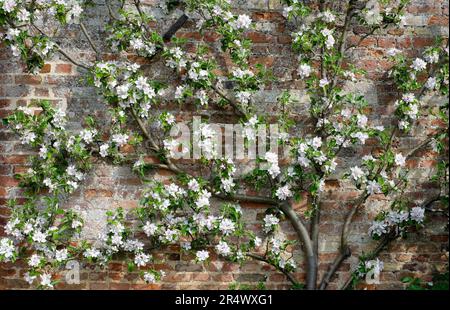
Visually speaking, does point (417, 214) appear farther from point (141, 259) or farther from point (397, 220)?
point (141, 259)

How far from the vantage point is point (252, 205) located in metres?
3.61

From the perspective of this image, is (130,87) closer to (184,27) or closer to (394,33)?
(184,27)

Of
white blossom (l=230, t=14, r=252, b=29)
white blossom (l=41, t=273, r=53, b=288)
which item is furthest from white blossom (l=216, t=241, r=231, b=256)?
white blossom (l=230, t=14, r=252, b=29)

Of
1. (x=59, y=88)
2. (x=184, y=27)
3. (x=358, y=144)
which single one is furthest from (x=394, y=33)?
(x=59, y=88)

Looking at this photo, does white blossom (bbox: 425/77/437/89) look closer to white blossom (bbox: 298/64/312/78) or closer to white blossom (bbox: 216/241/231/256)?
white blossom (bbox: 298/64/312/78)

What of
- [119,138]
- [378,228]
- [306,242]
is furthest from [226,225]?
[378,228]

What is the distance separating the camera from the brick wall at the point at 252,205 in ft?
11.7

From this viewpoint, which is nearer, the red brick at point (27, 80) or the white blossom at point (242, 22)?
the white blossom at point (242, 22)

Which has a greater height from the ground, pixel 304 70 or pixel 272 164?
pixel 304 70

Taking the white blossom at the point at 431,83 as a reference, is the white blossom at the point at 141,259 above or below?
below

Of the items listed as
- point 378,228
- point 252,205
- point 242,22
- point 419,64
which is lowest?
point 378,228

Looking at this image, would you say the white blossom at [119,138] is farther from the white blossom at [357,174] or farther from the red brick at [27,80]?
the white blossom at [357,174]

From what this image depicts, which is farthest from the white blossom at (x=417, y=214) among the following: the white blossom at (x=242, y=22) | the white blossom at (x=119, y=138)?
the white blossom at (x=119, y=138)

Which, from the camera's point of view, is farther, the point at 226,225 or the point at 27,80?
the point at 27,80
